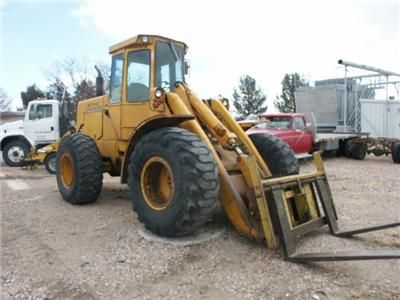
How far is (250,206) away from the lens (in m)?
3.95

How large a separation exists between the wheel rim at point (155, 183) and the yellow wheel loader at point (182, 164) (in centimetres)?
1

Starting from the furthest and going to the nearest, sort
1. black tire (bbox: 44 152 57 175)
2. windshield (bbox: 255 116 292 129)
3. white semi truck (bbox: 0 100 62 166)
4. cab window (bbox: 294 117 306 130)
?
white semi truck (bbox: 0 100 62 166)
cab window (bbox: 294 117 306 130)
windshield (bbox: 255 116 292 129)
black tire (bbox: 44 152 57 175)

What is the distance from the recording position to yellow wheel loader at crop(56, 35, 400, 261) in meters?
3.87

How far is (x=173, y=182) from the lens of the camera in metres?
4.08

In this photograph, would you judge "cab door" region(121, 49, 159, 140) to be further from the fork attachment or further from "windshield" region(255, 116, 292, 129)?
"windshield" region(255, 116, 292, 129)

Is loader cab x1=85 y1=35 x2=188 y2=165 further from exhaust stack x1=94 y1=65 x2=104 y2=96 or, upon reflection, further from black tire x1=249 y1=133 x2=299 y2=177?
black tire x1=249 y1=133 x2=299 y2=177

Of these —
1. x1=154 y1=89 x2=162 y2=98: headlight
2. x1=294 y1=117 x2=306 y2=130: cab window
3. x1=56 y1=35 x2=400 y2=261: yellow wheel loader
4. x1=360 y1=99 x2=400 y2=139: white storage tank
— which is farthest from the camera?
x1=360 y1=99 x2=400 y2=139: white storage tank

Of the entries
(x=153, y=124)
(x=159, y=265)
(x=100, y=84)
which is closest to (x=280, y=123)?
(x=100, y=84)

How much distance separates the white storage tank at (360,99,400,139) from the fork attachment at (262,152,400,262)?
1389 centimetres

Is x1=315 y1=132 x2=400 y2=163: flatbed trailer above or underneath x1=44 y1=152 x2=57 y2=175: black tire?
above

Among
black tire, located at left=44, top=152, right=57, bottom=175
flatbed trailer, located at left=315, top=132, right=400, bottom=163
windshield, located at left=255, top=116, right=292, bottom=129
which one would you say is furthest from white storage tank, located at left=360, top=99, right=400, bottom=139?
black tire, located at left=44, top=152, right=57, bottom=175

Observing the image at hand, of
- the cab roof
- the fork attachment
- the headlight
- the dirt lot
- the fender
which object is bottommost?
the dirt lot

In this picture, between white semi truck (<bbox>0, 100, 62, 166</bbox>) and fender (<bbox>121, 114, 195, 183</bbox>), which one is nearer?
fender (<bbox>121, 114, 195, 183</bbox>)

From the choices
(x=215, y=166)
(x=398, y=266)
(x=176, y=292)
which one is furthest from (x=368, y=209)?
(x=176, y=292)
